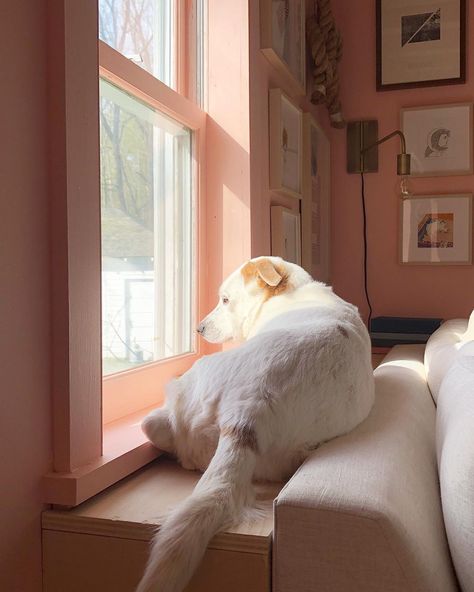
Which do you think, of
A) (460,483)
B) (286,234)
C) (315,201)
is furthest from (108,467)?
(315,201)

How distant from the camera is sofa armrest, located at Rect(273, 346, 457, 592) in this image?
0.75 metres

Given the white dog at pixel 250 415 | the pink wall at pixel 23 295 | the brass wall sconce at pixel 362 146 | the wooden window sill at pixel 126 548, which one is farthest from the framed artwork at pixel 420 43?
the wooden window sill at pixel 126 548

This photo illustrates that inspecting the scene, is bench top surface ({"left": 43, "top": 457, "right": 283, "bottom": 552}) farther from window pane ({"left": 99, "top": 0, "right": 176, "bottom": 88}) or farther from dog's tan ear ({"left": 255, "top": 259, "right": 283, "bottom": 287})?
window pane ({"left": 99, "top": 0, "right": 176, "bottom": 88})

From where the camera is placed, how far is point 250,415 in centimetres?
99

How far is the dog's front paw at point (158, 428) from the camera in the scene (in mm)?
1220

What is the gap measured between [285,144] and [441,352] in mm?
951

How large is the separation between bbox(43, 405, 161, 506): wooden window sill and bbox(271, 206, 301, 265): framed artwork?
0.91 meters

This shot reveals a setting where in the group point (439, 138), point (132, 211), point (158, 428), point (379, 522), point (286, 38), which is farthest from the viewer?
point (439, 138)

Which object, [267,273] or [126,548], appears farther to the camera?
[267,273]

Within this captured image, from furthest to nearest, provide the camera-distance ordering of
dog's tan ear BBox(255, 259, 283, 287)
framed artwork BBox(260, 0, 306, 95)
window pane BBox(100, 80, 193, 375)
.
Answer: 1. framed artwork BBox(260, 0, 306, 95)
2. dog's tan ear BBox(255, 259, 283, 287)
3. window pane BBox(100, 80, 193, 375)

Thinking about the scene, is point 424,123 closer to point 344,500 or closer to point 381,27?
point 381,27

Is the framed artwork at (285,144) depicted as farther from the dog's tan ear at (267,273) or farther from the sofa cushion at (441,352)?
the sofa cushion at (441,352)

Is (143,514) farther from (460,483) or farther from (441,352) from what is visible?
(441,352)

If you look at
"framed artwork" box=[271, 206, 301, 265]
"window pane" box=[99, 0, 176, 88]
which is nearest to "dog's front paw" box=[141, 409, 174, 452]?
"window pane" box=[99, 0, 176, 88]
